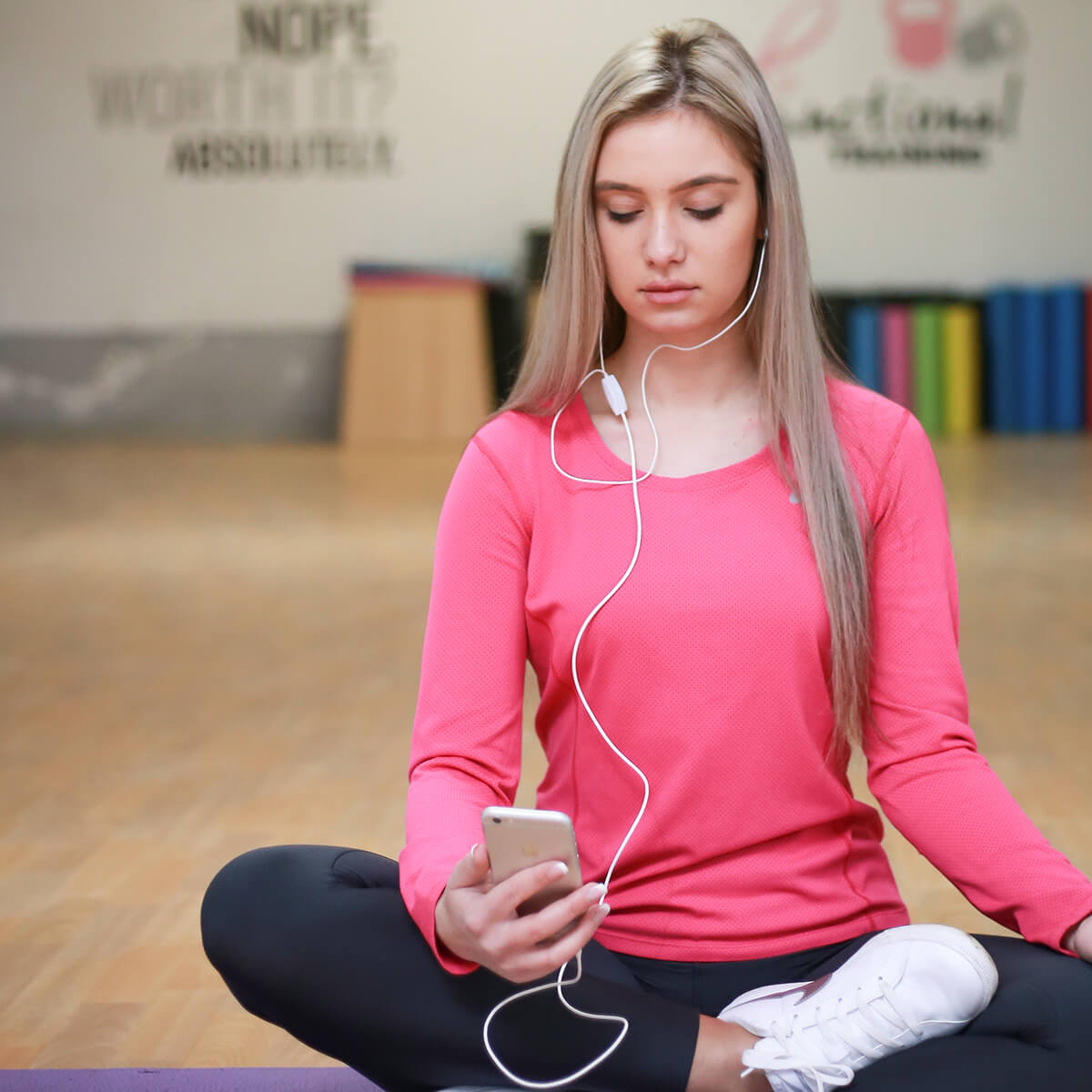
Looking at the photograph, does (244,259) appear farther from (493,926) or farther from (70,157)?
(493,926)

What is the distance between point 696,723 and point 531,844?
264 millimetres

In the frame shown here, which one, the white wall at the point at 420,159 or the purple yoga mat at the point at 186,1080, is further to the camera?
the white wall at the point at 420,159

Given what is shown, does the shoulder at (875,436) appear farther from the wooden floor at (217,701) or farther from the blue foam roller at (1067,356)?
the blue foam roller at (1067,356)

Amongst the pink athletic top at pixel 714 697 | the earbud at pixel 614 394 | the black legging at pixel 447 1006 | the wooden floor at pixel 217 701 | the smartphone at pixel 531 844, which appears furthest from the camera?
the wooden floor at pixel 217 701

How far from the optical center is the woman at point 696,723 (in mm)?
1168

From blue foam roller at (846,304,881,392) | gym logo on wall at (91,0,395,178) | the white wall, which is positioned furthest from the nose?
gym logo on wall at (91,0,395,178)

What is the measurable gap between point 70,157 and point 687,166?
21.0ft

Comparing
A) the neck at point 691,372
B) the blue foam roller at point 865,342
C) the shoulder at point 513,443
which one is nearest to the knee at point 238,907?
the shoulder at point 513,443

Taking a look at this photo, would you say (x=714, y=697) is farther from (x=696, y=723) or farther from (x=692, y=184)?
(x=692, y=184)

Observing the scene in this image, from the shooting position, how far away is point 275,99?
695 cm

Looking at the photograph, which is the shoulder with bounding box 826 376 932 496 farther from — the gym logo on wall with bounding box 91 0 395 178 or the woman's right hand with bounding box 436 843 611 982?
the gym logo on wall with bounding box 91 0 395 178

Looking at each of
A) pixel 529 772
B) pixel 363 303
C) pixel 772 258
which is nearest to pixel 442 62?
pixel 363 303

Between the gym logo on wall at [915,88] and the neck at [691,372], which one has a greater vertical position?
the gym logo on wall at [915,88]

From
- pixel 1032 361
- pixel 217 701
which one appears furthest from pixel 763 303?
pixel 1032 361
